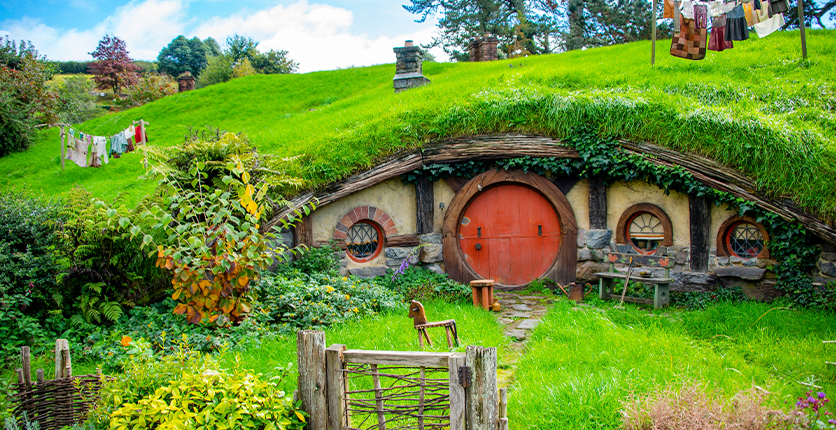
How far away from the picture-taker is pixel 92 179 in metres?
12.0

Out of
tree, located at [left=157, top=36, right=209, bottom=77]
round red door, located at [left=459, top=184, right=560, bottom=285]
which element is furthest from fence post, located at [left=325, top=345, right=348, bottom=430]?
tree, located at [left=157, top=36, right=209, bottom=77]

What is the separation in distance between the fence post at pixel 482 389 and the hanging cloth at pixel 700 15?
884 centimetres

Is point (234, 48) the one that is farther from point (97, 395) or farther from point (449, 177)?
point (97, 395)

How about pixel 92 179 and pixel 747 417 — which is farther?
pixel 92 179

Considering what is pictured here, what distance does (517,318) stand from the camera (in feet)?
21.4

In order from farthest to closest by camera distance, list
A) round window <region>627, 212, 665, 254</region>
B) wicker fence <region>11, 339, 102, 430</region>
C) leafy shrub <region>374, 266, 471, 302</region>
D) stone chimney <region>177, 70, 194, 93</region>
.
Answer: stone chimney <region>177, 70, 194, 93</region> → round window <region>627, 212, 665, 254</region> → leafy shrub <region>374, 266, 471, 302</region> → wicker fence <region>11, 339, 102, 430</region>

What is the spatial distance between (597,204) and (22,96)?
59.1ft

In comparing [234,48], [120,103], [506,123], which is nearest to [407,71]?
[506,123]

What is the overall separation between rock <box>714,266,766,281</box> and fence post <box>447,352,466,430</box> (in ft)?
19.4

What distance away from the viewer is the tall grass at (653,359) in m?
3.58

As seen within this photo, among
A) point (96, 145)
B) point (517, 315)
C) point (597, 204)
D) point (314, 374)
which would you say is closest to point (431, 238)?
point (517, 315)

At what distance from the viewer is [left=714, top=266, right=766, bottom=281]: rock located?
6.85 m

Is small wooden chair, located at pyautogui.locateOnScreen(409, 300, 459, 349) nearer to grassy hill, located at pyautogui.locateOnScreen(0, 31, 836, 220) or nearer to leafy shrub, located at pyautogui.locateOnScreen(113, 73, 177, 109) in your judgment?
grassy hill, located at pyautogui.locateOnScreen(0, 31, 836, 220)

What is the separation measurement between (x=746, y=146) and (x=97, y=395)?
7.89m
